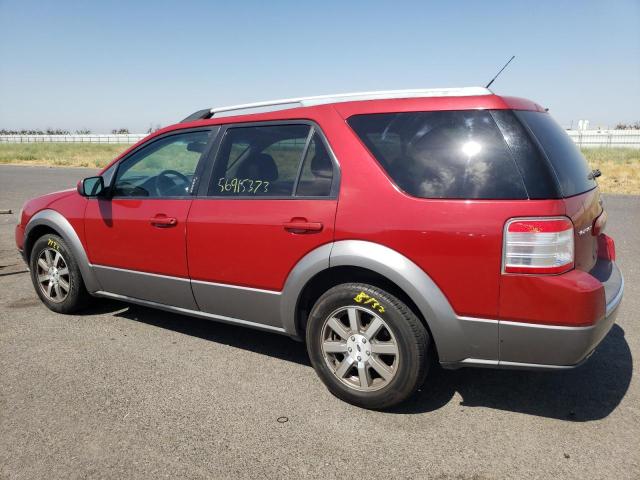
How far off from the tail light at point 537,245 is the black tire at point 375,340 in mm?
643

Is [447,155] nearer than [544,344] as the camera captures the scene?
No

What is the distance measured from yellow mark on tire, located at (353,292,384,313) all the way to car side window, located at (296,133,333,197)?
0.64 meters

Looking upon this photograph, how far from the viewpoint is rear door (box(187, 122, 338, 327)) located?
126 inches

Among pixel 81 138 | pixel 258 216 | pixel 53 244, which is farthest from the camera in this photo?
pixel 81 138

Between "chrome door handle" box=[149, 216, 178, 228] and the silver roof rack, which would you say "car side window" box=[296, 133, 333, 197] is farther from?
"chrome door handle" box=[149, 216, 178, 228]

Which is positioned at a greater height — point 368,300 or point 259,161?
point 259,161

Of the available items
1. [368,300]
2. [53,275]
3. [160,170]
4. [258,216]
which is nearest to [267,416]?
[368,300]

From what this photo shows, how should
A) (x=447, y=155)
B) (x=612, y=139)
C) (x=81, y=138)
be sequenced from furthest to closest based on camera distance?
(x=81, y=138), (x=612, y=139), (x=447, y=155)

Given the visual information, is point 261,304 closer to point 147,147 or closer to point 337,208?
point 337,208

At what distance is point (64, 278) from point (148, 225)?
1363 mm

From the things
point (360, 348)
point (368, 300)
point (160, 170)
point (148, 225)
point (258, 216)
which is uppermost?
point (160, 170)

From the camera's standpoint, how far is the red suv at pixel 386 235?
2613 millimetres

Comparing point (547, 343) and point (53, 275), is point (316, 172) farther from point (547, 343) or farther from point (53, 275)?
point (53, 275)

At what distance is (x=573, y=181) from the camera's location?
2.89 m
